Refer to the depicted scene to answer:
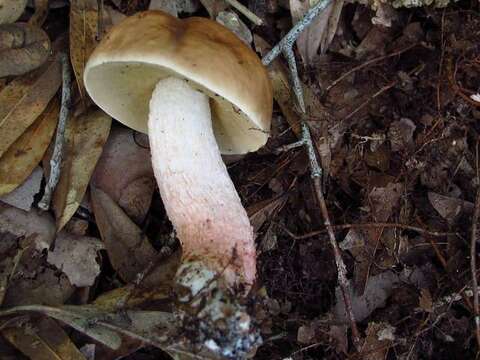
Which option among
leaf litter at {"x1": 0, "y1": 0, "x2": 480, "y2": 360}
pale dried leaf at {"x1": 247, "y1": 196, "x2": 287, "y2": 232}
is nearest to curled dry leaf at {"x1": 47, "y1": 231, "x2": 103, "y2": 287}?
leaf litter at {"x1": 0, "y1": 0, "x2": 480, "y2": 360}

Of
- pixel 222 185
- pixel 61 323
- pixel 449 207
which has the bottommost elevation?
pixel 449 207

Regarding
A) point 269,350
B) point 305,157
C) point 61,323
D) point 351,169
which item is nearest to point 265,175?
point 305,157

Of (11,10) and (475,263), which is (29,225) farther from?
(475,263)

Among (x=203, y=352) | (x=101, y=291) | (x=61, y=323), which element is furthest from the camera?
(x=101, y=291)

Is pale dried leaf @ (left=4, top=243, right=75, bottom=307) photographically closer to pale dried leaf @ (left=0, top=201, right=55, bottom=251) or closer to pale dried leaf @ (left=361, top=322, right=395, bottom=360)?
pale dried leaf @ (left=0, top=201, right=55, bottom=251)

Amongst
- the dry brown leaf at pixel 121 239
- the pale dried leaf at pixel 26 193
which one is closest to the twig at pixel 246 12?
the dry brown leaf at pixel 121 239

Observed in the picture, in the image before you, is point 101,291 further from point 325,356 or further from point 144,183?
point 325,356

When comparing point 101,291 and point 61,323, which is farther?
point 101,291
